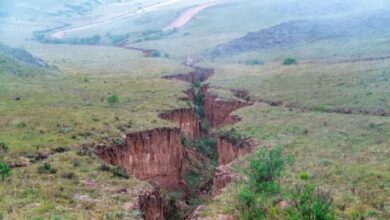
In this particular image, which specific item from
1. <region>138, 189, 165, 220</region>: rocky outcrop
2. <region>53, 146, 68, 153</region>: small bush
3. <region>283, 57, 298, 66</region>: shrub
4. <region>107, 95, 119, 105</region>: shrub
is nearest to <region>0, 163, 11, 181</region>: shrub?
<region>53, 146, 68, 153</region>: small bush

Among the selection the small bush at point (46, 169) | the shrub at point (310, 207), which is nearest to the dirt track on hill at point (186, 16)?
the small bush at point (46, 169)

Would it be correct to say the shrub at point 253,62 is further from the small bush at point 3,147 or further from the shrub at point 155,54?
the small bush at point 3,147

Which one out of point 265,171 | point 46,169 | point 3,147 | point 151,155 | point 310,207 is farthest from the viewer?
point 151,155

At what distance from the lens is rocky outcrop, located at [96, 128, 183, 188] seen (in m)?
29.8

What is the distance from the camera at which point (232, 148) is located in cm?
3294

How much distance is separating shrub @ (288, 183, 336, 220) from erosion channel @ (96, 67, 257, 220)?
21.0 feet

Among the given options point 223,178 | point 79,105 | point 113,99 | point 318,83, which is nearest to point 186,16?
point 318,83

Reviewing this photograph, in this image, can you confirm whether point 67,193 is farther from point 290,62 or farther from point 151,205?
point 290,62

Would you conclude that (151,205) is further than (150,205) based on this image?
Yes

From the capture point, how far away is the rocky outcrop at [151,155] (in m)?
29.8

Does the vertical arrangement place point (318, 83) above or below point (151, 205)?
above

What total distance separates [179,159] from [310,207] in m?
18.0

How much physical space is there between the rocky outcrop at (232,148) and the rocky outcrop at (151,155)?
2.66m

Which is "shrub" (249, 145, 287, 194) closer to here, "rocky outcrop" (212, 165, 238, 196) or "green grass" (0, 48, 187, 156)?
"rocky outcrop" (212, 165, 238, 196)
